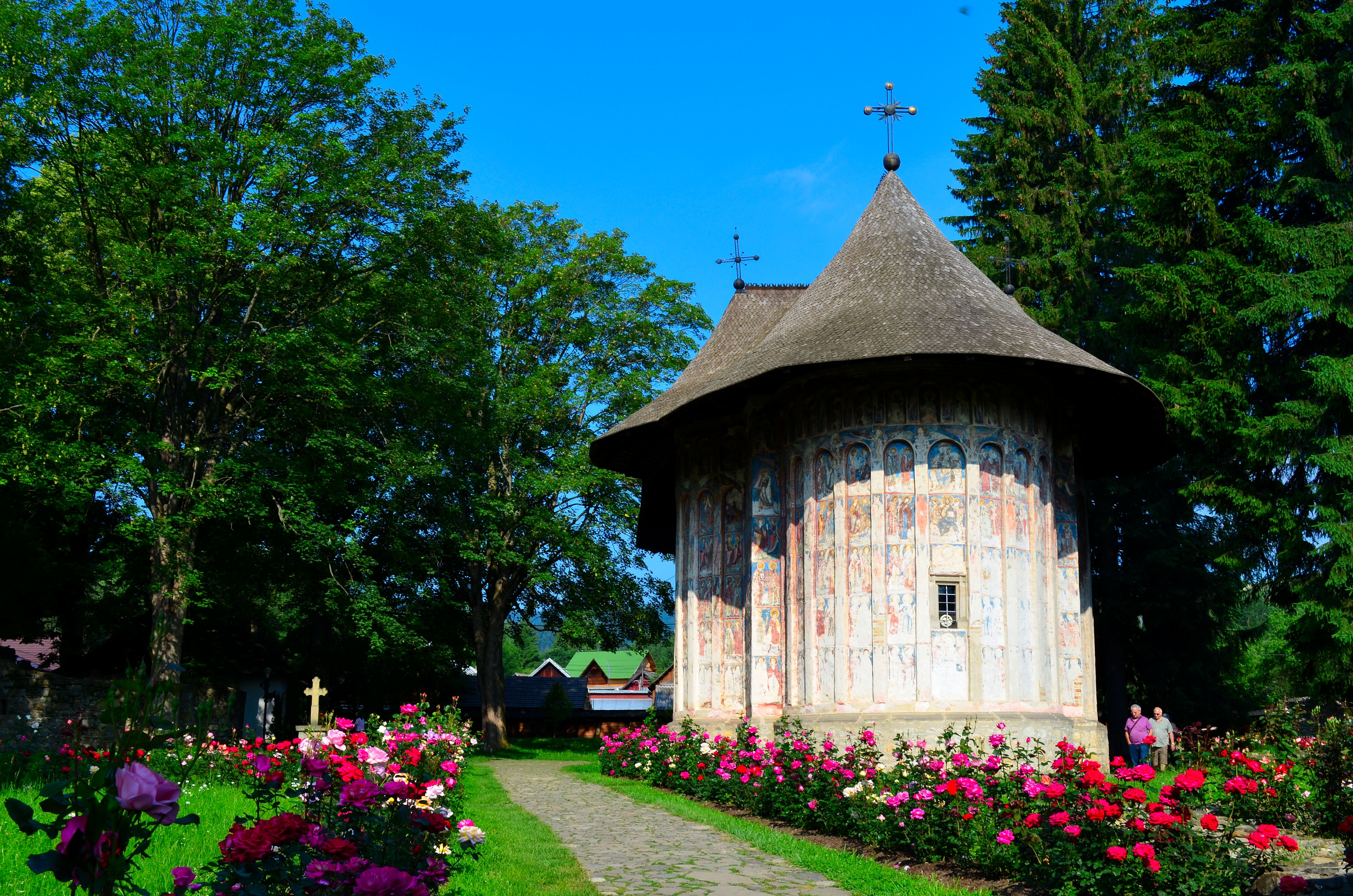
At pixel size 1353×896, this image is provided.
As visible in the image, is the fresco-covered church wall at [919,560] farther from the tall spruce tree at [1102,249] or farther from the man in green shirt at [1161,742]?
the tall spruce tree at [1102,249]

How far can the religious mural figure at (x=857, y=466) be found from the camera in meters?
15.2

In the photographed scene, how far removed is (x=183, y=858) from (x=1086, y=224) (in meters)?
25.3

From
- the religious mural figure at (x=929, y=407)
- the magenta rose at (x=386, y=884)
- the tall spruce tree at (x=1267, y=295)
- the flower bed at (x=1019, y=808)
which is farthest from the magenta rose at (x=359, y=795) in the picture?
the tall spruce tree at (x=1267, y=295)

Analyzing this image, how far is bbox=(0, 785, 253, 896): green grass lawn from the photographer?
6.55 metres

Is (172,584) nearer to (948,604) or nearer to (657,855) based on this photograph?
(657,855)

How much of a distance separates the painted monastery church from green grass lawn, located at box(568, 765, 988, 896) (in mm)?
2355

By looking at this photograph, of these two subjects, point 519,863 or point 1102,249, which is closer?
point 519,863

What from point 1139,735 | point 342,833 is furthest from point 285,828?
point 1139,735

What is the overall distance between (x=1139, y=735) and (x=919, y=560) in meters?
4.71

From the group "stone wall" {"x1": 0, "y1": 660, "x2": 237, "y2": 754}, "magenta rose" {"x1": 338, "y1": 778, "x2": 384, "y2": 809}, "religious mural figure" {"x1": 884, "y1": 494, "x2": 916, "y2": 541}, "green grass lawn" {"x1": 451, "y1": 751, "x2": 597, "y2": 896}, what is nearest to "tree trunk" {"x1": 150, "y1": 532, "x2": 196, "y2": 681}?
"stone wall" {"x1": 0, "y1": 660, "x2": 237, "y2": 754}

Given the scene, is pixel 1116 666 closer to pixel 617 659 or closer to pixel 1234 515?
pixel 1234 515

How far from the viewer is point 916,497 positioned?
14.9 m

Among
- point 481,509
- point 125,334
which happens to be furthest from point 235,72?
point 481,509

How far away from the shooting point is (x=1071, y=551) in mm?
16766
